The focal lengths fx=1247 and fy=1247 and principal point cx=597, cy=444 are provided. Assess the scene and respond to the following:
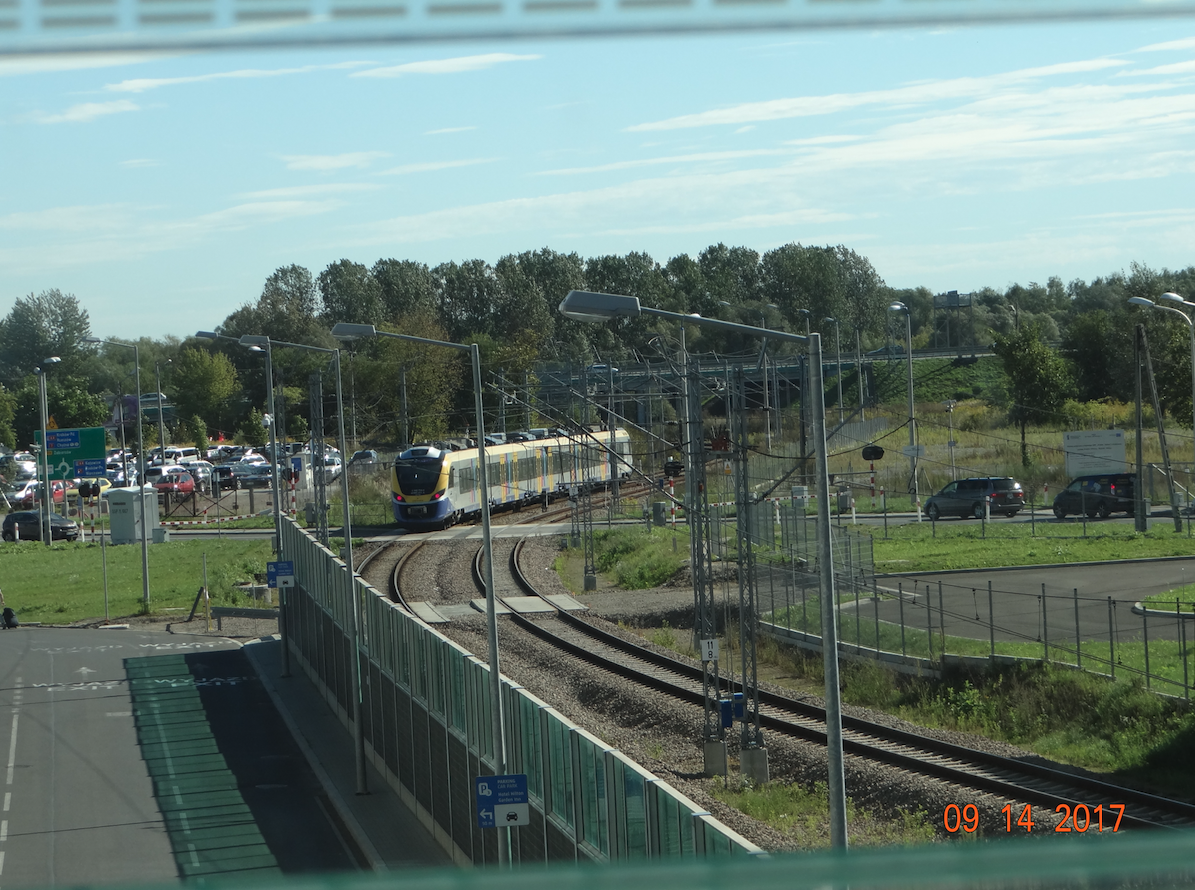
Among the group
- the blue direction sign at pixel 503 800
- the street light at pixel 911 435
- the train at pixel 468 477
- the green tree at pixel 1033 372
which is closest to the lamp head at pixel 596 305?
the blue direction sign at pixel 503 800

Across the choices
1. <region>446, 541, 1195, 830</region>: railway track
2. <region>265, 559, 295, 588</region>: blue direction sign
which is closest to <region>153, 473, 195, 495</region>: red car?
<region>265, 559, 295, 588</region>: blue direction sign

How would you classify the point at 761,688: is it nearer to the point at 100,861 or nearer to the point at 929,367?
the point at 100,861

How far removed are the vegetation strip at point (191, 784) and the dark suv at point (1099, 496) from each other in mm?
28710

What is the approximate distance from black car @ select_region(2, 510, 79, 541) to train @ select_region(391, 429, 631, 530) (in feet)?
56.6

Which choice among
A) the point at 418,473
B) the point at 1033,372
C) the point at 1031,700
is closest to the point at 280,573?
the point at 1031,700

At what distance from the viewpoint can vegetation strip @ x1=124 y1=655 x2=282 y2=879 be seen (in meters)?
15.9

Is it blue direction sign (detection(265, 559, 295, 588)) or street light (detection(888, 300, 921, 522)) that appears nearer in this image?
blue direction sign (detection(265, 559, 295, 588))

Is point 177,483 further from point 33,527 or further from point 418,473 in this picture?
point 418,473

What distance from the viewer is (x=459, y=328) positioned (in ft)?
347

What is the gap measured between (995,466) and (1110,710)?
37.0m

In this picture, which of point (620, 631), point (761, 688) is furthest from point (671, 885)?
point (620, 631)

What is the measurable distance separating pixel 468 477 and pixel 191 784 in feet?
95.1

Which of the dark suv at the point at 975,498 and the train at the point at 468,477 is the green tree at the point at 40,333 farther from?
the dark suv at the point at 975,498

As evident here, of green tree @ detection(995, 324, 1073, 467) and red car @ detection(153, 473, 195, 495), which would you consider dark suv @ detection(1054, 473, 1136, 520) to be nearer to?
green tree @ detection(995, 324, 1073, 467)
